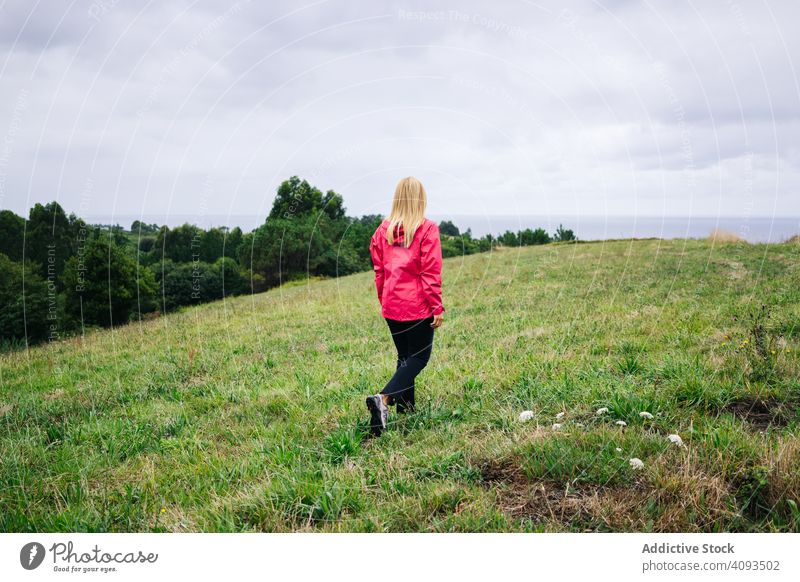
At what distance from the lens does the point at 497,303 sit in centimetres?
1351

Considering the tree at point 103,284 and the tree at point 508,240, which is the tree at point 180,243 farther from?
the tree at point 508,240

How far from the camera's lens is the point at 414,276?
5168 mm

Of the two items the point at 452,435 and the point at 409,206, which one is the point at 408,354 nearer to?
the point at 452,435

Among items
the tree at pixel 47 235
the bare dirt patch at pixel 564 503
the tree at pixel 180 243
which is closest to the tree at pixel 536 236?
the tree at pixel 180 243

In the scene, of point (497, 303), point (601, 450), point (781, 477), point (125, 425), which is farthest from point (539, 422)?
point (497, 303)

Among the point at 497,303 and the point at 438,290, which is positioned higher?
the point at 438,290

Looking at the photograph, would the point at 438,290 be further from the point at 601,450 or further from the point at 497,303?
the point at 497,303

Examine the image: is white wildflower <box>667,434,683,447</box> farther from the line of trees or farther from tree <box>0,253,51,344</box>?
tree <box>0,253,51,344</box>

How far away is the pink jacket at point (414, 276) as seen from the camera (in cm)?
503

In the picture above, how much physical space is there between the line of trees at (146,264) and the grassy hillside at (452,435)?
65.5 ft

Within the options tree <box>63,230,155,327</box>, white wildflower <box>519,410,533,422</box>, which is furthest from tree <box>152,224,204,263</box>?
white wildflower <box>519,410,533,422</box>

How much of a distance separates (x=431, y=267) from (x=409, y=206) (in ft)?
2.37

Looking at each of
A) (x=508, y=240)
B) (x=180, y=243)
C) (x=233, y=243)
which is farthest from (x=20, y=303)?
(x=508, y=240)
